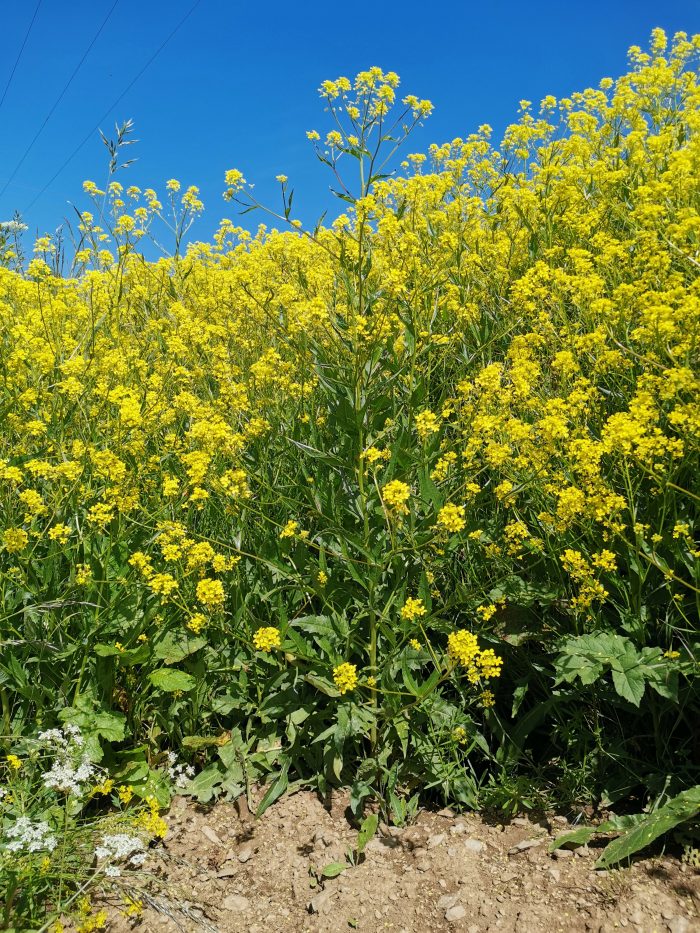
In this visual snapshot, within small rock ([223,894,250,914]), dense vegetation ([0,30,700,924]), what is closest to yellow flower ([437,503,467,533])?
dense vegetation ([0,30,700,924])

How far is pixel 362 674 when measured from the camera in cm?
264

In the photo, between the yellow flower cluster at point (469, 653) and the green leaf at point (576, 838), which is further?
the green leaf at point (576, 838)

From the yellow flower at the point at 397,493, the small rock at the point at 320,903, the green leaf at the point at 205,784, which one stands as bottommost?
the small rock at the point at 320,903

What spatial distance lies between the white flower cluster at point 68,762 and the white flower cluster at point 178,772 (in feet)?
1.02

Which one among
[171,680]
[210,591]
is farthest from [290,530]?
[171,680]

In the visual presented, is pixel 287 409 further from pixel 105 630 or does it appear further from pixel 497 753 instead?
pixel 497 753

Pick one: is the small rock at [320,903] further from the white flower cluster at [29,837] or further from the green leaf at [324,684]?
the white flower cluster at [29,837]

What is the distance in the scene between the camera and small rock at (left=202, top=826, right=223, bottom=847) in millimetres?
2641

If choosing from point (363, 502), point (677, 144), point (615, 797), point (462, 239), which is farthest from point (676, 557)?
point (677, 144)

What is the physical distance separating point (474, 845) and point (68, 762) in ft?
4.57

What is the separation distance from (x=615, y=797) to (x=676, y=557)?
0.86 meters

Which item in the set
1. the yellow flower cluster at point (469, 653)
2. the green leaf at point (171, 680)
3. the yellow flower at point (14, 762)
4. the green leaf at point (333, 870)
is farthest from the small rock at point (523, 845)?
the yellow flower at point (14, 762)

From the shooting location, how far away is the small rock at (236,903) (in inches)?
92.8

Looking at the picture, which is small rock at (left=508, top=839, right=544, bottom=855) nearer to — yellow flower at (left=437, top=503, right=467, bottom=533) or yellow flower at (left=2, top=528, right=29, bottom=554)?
yellow flower at (left=437, top=503, right=467, bottom=533)
